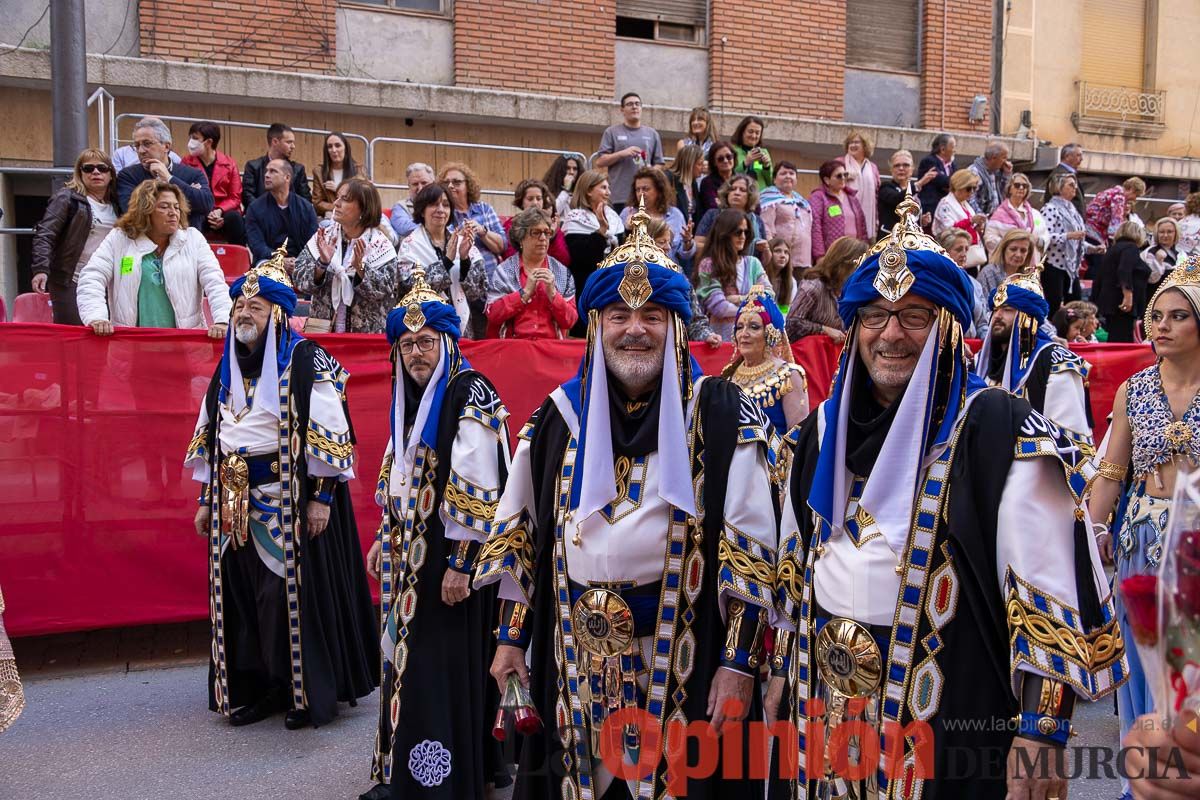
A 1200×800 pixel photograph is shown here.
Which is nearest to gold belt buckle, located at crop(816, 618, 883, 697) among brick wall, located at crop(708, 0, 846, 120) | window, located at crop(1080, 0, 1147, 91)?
brick wall, located at crop(708, 0, 846, 120)

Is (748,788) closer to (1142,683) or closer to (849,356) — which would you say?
Answer: (849,356)

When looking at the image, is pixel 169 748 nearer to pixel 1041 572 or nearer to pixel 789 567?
pixel 789 567

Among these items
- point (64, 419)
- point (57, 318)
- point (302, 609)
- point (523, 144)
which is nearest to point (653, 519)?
point (302, 609)

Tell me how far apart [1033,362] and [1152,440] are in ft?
5.64

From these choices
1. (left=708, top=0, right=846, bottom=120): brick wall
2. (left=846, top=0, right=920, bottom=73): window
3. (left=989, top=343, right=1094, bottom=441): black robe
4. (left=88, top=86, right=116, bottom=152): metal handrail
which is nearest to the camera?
(left=989, top=343, right=1094, bottom=441): black robe

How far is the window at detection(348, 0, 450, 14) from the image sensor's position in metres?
13.8

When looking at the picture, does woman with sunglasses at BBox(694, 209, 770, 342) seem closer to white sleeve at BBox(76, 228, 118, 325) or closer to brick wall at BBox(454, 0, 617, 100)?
white sleeve at BBox(76, 228, 118, 325)

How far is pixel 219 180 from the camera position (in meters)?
9.97

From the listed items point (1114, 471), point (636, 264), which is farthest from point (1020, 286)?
point (636, 264)

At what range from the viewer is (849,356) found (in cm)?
337

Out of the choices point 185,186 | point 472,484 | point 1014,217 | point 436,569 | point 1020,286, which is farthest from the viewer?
point 1014,217

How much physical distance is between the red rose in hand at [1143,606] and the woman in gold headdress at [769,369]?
4943 mm

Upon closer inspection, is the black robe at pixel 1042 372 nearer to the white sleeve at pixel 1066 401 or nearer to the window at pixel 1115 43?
the white sleeve at pixel 1066 401

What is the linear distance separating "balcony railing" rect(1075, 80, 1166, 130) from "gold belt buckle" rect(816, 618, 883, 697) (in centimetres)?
1712
